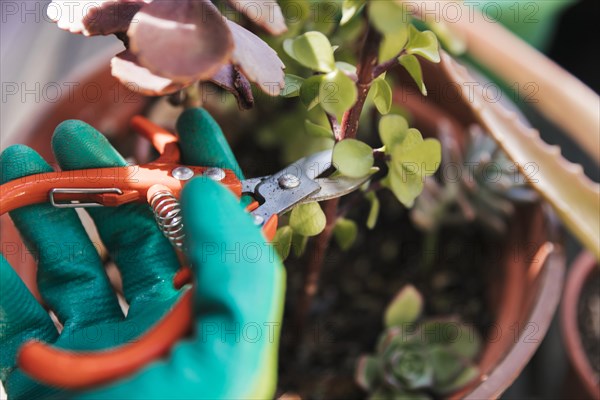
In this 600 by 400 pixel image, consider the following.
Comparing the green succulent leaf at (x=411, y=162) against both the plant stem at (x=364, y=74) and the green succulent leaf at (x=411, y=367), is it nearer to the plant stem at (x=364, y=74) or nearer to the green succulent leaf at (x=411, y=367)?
the plant stem at (x=364, y=74)

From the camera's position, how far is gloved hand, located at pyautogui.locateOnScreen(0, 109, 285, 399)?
290mm

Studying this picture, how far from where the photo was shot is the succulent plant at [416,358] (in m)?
0.57

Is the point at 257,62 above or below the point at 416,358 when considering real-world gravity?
above

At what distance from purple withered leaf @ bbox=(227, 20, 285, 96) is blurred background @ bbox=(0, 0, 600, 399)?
0.48 m

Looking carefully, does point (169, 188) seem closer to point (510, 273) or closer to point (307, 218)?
point (307, 218)

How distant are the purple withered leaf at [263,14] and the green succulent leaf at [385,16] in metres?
0.05

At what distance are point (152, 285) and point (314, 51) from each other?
0.19 metres

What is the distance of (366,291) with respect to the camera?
28.1 inches

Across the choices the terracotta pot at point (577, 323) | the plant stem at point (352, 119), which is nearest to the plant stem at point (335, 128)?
the plant stem at point (352, 119)

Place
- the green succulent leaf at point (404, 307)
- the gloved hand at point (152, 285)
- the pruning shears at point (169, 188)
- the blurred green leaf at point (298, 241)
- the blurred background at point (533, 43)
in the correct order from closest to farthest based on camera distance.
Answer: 1. the gloved hand at point (152, 285)
2. the pruning shears at point (169, 188)
3. the blurred green leaf at point (298, 241)
4. the green succulent leaf at point (404, 307)
5. the blurred background at point (533, 43)

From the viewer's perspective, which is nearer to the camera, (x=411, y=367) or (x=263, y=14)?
(x=263, y=14)

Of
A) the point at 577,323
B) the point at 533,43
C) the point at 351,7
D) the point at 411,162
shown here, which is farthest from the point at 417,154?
the point at 533,43

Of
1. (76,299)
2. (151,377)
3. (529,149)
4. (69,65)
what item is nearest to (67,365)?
(151,377)

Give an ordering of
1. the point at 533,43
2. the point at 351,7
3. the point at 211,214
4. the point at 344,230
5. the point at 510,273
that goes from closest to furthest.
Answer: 1. the point at 211,214
2. the point at 351,7
3. the point at 344,230
4. the point at 510,273
5. the point at 533,43
